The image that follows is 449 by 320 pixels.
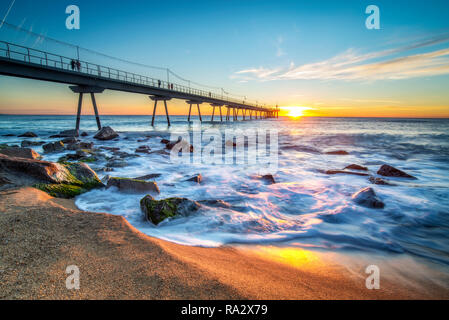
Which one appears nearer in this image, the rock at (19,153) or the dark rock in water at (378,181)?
the rock at (19,153)

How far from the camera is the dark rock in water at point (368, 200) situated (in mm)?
4184

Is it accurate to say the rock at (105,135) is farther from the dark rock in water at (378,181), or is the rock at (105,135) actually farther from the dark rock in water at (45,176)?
the dark rock in water at (378,181)

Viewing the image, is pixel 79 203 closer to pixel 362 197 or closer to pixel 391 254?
pixel 391 254

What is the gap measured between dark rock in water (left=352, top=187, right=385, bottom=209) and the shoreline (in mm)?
2367

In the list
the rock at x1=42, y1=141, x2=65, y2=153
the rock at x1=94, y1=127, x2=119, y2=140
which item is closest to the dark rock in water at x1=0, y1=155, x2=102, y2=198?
the rock at x1=42, y1=141, x2=65, y2=153

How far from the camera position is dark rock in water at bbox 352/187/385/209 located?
4.18 metres

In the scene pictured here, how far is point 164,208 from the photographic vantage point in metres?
3.32

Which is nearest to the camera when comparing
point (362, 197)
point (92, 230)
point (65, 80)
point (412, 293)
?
point (412, 293)

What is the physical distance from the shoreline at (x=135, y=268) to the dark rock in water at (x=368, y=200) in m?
2.37

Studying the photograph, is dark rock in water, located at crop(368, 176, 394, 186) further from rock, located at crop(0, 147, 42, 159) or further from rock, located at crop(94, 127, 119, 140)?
rock, located at crop(94, 127, 119, 140)

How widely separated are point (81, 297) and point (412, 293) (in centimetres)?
274

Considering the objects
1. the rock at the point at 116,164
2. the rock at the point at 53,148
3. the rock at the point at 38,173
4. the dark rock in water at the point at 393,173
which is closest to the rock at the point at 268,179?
the dark rock in water at the point at 393,173

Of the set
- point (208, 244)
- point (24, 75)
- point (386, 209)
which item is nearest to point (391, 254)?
point (386, 209)
